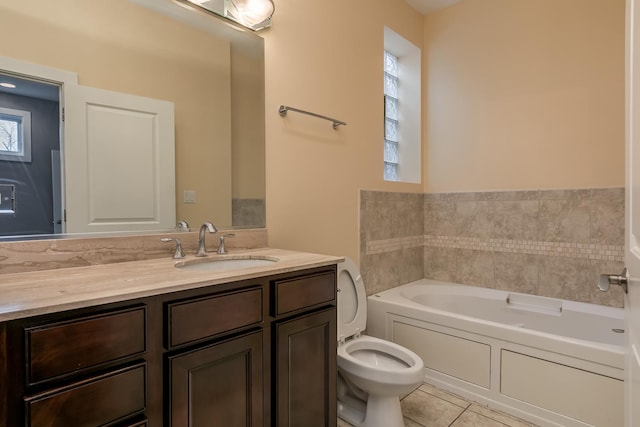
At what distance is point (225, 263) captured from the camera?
1.54 m

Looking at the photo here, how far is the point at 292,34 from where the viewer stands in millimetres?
1967

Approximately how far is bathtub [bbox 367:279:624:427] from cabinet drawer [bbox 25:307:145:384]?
1.81m

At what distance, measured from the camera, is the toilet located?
1588 millimetres

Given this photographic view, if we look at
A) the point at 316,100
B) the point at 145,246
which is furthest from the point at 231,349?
the point at 316,100

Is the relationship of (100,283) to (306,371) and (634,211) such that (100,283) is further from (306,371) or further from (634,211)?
(634,211)

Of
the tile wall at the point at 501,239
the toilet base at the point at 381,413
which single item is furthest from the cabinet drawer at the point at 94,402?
the tile wall at the point at 501,239

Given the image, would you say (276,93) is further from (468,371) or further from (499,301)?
(499,301)

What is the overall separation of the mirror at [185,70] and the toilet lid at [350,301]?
0.59m

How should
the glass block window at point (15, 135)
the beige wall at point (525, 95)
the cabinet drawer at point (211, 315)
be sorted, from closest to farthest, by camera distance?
the cabinet drawer at point (211, 315)
the glass block window at point (15, 135)
the beige wall at point (525, 95)

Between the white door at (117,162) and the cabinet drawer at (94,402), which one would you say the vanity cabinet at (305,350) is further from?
the white door at (117,162)

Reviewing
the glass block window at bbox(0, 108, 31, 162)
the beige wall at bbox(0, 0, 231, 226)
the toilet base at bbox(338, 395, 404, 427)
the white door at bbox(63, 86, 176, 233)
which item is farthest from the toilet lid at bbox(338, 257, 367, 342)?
the glass block window at bbox(0, 108, 31, 162)

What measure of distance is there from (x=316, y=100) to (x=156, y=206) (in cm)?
116

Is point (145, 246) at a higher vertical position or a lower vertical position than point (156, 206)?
lower

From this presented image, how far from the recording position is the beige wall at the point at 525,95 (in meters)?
2.19
